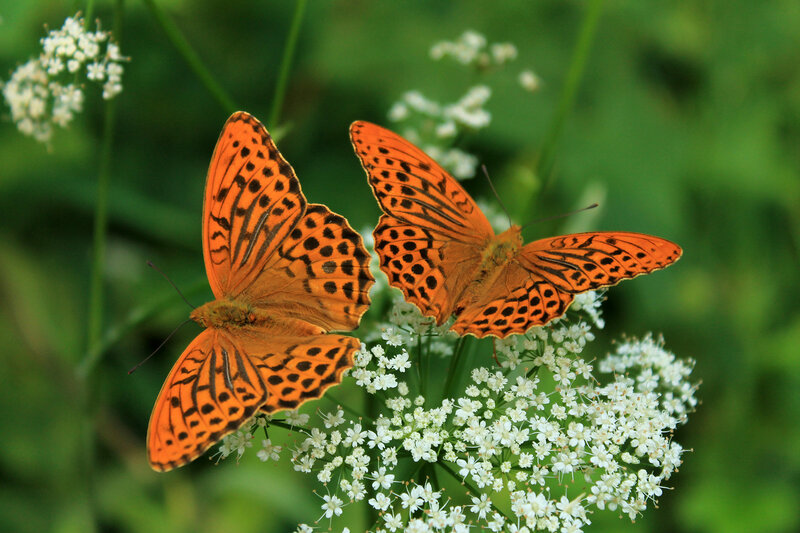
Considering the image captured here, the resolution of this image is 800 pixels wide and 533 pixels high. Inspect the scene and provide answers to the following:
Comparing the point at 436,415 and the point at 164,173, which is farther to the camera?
the point at 164,173

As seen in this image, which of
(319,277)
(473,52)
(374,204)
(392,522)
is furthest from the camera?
(374,204)

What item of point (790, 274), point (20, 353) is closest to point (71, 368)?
point (20, 353)

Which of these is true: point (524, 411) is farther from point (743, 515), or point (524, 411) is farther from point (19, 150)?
point (19, 150)

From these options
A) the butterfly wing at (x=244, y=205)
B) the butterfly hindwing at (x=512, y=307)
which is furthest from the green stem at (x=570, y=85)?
the butterfly wing at (x=244, y=205)

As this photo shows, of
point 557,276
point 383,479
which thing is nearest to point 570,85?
point 557,276

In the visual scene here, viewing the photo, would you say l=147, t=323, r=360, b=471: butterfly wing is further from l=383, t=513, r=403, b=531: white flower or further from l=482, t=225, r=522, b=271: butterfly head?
l=482, t=225, r=522, b=271: butterfly head

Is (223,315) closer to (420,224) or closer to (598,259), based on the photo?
(420,224)
